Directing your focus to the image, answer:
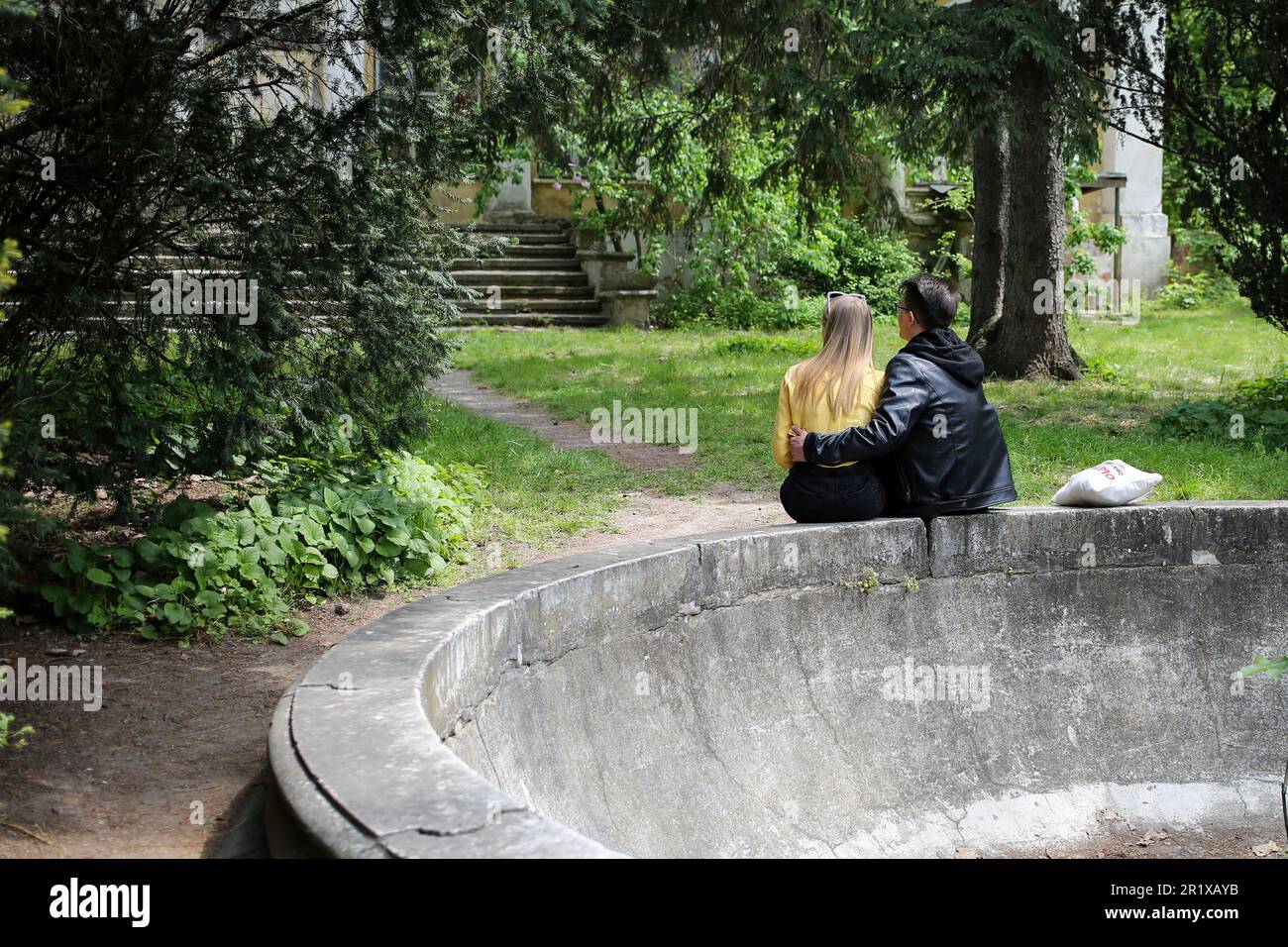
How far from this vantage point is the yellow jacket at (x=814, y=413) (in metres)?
5.73

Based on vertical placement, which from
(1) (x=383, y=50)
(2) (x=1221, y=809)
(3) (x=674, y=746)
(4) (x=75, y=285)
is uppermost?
(1) (x=383, y=50)

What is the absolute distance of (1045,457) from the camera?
9.77m

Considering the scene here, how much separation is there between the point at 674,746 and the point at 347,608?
249 centimetres

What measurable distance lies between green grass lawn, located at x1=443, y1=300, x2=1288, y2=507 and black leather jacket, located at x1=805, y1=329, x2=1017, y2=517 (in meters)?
2.93

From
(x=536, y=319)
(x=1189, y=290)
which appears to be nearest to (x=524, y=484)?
(x=536, y=319)

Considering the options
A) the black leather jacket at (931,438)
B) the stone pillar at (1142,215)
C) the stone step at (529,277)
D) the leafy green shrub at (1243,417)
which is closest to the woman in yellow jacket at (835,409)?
the black leather jacket at (931,438)

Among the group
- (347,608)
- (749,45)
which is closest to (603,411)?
(749,45)

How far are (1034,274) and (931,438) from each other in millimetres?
8258

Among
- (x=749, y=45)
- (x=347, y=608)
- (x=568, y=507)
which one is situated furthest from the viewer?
(x=749, y=45)

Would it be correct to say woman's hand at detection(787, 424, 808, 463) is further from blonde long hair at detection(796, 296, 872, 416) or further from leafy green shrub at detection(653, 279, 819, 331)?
leafy green shrub at detection(653, 279, 819, 331)

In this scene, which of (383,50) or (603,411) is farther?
(603,411)

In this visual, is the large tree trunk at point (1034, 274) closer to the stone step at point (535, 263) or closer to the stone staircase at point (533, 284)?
the stone staircase at point (533, 284)

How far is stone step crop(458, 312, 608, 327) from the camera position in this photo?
19328 millimetres

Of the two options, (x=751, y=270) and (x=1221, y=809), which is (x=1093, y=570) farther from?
(x=751, y=270)
